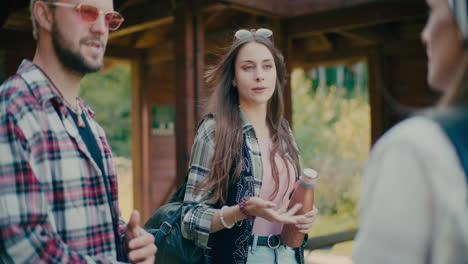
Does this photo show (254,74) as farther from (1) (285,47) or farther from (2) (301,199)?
(1) (285,47)

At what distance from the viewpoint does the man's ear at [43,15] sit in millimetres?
1264

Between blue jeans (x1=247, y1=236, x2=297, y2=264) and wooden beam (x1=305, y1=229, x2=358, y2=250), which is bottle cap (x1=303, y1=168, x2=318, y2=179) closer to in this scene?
blue jeans (x1=247, y1=236, x2=297, y2=264)

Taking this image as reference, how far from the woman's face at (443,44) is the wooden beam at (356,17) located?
134 inches

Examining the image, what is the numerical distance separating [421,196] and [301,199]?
101 cm

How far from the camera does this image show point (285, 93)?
453 cm

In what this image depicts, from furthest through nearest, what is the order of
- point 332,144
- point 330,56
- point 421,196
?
point 332,144
point 330,56
point 421,196

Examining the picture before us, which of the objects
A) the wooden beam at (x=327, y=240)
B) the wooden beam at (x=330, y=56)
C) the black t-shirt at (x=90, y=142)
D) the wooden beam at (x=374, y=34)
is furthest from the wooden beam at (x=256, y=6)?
the black t-shirt at (x=90, y=142)

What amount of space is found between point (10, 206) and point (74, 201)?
0.16m

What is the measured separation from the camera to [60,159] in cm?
116

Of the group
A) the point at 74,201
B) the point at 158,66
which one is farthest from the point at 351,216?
the point at 74,201

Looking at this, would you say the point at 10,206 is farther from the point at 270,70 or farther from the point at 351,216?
the point at 351,216

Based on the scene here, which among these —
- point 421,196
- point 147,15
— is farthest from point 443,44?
point 147,15

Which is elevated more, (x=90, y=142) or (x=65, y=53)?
(x=65, y=53)

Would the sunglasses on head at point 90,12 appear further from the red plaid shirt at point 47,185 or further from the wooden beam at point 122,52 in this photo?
the wooden beam at point 122,52
